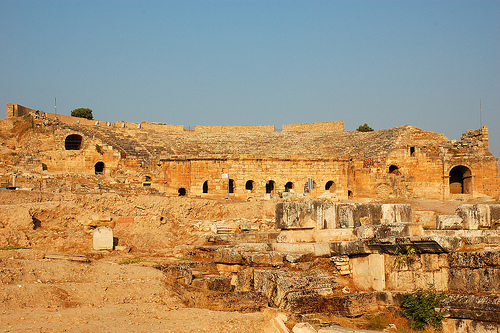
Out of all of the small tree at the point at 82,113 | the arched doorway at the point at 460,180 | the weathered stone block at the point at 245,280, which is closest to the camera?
the weathered stone block at the point at 245,280

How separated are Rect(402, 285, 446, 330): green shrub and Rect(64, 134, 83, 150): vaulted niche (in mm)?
27258

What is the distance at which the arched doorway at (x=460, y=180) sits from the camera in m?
27.9

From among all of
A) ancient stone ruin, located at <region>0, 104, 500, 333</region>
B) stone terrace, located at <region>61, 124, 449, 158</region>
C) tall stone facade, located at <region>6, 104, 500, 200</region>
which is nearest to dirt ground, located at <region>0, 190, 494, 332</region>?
ancient stone ruin, located at <region>0, 104, 500, 333</region>

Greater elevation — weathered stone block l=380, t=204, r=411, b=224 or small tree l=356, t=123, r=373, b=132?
small tree l=356, t=123, r=373, b=132

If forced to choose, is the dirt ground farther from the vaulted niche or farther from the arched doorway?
the arched doorway

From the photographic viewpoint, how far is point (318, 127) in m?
42.9

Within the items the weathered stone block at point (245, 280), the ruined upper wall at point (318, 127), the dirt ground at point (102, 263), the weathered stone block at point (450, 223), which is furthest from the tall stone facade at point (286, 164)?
the weathered stone block at point (450, 223)

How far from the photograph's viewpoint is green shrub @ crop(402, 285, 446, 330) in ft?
24.5

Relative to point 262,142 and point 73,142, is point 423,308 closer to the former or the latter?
point 73,142

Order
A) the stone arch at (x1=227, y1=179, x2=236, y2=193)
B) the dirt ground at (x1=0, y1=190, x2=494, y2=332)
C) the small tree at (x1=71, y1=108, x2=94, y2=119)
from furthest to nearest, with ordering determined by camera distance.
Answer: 1. the small tree at (x1=71, y1=108, x2=94, y2=119)
2. the stone arch at (x1=227, y1=179, x2=236, y2=193)
3. the dirt ground at (x1=0, y1=190, x2=494, y2=332)

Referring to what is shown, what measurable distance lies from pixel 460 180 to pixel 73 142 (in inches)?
959

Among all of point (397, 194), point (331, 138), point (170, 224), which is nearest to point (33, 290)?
point (170, 224)

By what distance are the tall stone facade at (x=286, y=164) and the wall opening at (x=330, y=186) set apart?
56 mm

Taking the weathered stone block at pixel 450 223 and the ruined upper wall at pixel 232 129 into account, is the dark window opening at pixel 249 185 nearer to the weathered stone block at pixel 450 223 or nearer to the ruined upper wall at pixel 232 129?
the ruined upper wall at pixel 232 129
